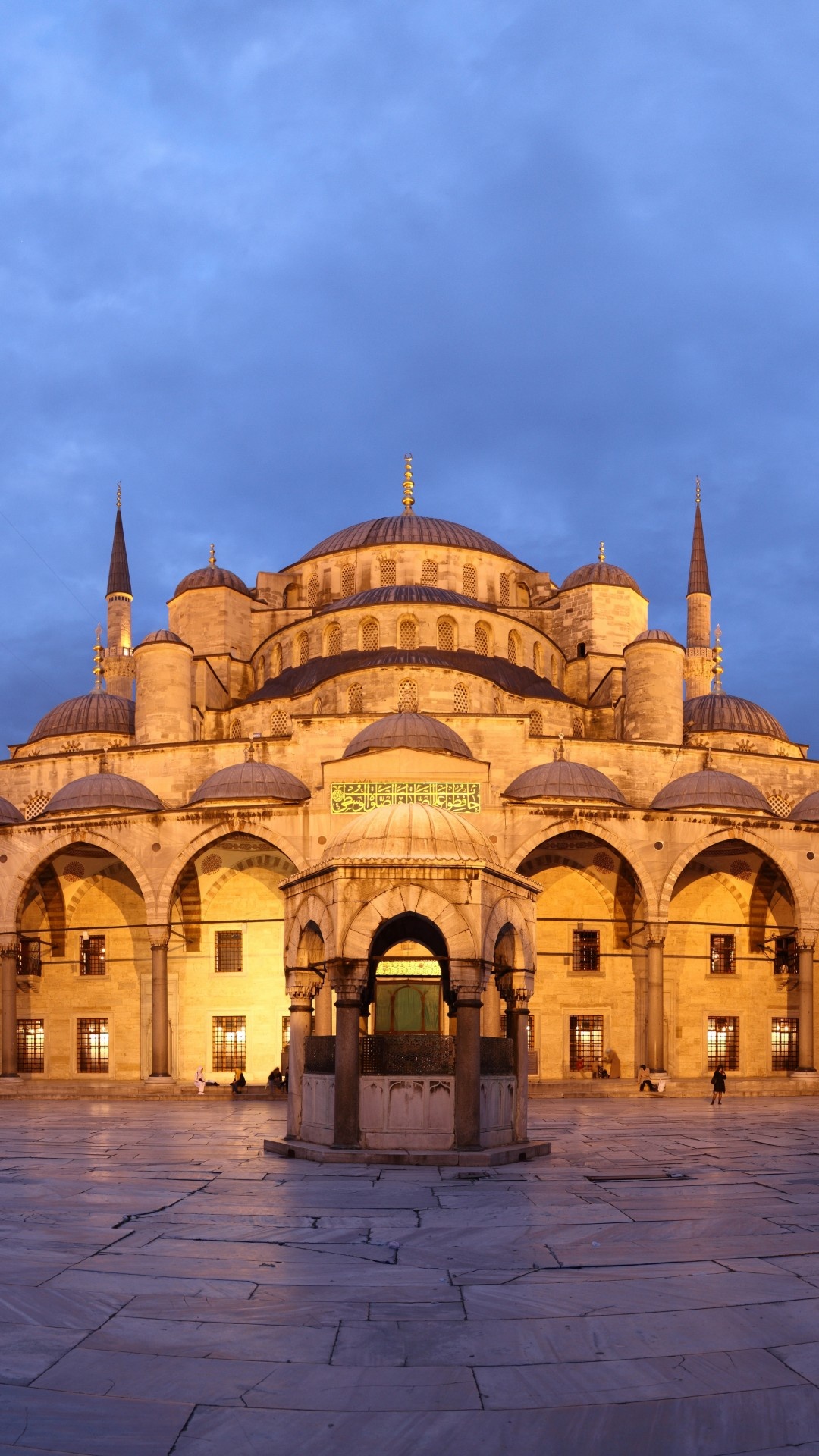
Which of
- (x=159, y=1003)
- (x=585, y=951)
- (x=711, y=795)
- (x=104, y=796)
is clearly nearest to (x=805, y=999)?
(x=711, y=795)

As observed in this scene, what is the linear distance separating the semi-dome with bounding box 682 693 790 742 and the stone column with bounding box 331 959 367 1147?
24.6 m

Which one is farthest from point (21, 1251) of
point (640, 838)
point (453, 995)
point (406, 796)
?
point (640, 838)

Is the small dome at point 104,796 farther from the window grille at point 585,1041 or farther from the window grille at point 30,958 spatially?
the window grille at point 585,1041

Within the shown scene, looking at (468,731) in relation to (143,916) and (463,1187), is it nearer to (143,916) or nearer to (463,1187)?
(143,916)

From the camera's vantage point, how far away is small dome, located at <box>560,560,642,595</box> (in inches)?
1494

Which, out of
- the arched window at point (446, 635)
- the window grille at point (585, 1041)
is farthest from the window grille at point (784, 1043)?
the arched window at point (446, 635)

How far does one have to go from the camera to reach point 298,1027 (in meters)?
13.4

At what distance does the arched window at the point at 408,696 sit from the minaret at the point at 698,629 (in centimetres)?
1129

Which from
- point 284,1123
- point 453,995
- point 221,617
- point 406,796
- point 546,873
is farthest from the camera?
point 221,617

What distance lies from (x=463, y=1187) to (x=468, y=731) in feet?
63.4

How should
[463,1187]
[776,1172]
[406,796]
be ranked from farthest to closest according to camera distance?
1. [406,796]
2. [776,1172]
3. [463,1187]

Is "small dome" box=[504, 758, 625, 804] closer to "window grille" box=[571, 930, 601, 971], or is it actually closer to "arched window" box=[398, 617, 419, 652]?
"window grille" box=[571, 930, 601, 971]

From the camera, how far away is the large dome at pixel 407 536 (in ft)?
124

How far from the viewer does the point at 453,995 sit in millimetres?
12859
